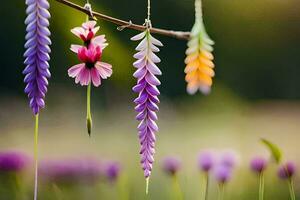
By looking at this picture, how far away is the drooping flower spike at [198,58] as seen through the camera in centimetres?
46

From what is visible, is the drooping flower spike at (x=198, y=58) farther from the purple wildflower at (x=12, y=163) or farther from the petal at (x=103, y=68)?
the purple wildflower at (x=12, y=163)

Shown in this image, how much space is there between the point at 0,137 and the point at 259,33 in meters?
1.43

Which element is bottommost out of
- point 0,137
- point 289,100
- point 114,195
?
point 114,195

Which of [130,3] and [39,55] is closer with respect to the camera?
[39,55]

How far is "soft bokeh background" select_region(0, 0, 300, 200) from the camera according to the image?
156 centimetres

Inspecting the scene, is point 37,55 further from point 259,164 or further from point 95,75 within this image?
point 259,164

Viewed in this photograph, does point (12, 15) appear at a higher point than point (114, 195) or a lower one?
higher

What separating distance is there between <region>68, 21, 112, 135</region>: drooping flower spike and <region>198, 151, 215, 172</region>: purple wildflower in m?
0.36

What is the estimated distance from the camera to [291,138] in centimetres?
187

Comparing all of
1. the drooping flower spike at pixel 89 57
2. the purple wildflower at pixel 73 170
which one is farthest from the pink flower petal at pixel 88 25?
the purple wildflower at pixel 73 170

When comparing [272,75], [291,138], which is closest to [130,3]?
[272,75]

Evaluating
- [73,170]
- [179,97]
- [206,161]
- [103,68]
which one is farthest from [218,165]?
[179,97]

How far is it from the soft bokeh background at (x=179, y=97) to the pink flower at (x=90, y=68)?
0.58m

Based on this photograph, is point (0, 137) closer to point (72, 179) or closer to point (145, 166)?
point (72, 179)
